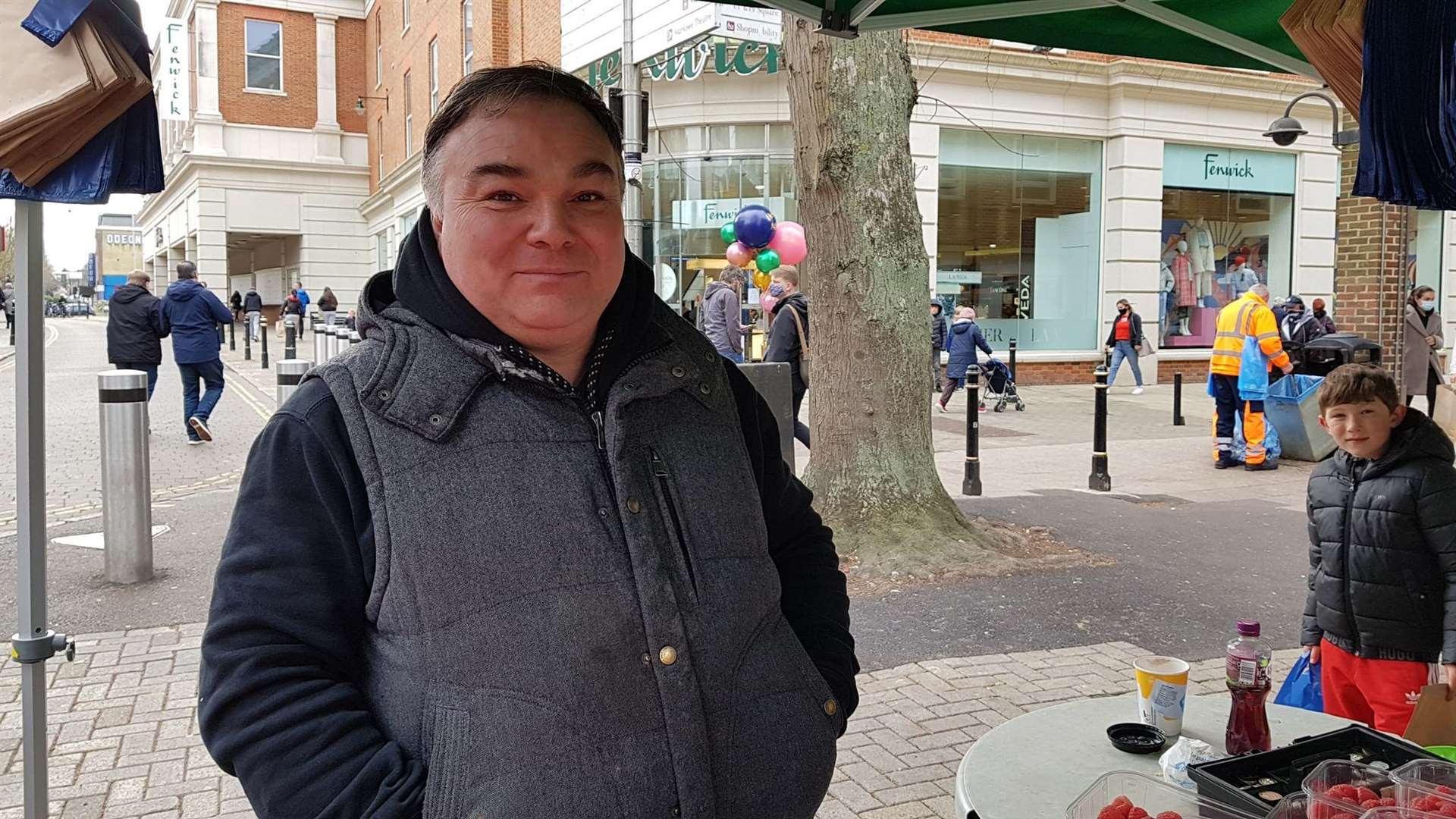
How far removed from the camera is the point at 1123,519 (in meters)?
8.97

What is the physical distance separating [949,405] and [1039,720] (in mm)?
15947

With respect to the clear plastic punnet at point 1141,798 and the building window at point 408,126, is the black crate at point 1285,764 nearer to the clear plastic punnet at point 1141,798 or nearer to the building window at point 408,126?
the clear plastic punnet at point 1141,798

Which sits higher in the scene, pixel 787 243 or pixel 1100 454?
pixel 787 243

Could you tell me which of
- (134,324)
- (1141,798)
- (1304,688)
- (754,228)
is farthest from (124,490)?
(754,228)

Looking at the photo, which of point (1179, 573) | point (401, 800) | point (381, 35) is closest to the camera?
point (401, 800)

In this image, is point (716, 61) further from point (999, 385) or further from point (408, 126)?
point (408, 126)

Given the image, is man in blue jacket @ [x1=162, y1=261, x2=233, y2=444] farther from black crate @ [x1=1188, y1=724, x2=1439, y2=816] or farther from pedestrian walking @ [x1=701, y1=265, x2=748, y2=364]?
black crate @ [x1=1188, y1=724, x2=1439, y2=816]

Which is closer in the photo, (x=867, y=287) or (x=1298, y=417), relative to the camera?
(x=867, y=287)

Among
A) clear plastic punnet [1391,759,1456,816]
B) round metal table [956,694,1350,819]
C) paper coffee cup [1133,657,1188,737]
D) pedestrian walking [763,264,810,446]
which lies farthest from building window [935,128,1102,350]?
clear plastic punnet [1391,759,1456,816]

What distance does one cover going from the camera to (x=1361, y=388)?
3.76 metres

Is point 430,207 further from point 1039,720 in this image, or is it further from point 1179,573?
point 1179,573

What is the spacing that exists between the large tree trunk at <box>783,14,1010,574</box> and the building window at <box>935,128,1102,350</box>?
1434 cm

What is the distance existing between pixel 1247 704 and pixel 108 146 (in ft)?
10.6

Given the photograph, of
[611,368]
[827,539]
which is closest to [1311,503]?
[827,539]
